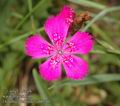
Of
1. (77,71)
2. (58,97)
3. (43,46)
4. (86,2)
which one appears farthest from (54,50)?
(58,97)

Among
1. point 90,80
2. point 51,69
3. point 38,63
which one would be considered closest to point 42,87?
point 51,69

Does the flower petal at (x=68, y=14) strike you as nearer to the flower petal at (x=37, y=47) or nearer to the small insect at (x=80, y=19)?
the small insect at (x=80, y=19)

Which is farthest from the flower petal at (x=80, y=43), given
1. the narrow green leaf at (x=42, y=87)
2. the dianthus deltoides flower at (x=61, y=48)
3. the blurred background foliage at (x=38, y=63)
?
the blurred background foliage at (x=38, y=63)

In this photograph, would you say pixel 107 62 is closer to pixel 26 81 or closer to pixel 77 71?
pixel 26 81

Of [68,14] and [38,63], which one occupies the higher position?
[38,63]

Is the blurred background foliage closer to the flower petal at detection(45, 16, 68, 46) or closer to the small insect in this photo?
the flower petal at detection(45, 16, 68, 46)

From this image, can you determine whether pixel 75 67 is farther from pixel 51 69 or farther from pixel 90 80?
pixel 90 80
